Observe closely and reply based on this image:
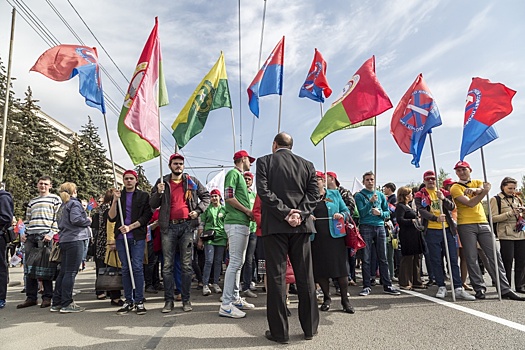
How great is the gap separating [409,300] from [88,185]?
132 ft

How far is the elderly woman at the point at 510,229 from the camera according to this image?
6.37 metres

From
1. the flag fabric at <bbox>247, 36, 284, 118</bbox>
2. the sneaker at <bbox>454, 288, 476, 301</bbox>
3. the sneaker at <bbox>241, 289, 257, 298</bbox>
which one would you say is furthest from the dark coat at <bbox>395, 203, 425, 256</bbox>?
the flag fabric at <bbox>247, 36, 284, 118</bbox>

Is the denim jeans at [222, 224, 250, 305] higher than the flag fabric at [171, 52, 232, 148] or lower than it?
lower

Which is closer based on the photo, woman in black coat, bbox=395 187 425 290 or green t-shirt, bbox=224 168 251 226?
green t-shirt, bbox=224 168 251 226

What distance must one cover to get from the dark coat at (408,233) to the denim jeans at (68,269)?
5787 mm

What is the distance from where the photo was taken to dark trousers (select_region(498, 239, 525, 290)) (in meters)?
6.35

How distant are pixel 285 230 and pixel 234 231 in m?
1.26

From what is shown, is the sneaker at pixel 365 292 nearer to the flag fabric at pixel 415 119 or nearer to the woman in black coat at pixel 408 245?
the woman in black coat at pixel 408 245

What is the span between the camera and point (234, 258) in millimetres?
5105

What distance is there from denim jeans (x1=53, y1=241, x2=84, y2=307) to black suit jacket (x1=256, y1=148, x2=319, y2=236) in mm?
3215

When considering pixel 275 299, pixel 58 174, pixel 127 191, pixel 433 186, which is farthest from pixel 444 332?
pixel 58 174

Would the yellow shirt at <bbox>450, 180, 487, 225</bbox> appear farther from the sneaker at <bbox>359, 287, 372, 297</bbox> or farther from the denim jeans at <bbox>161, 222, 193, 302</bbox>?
the denim jeans at <bbox>161, 222, 193, 302</bbox>

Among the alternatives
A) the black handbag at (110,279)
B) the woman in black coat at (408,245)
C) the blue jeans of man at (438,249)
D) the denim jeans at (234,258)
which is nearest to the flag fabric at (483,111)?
the blue jeans of man at (438,249)

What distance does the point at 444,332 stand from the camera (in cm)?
403
